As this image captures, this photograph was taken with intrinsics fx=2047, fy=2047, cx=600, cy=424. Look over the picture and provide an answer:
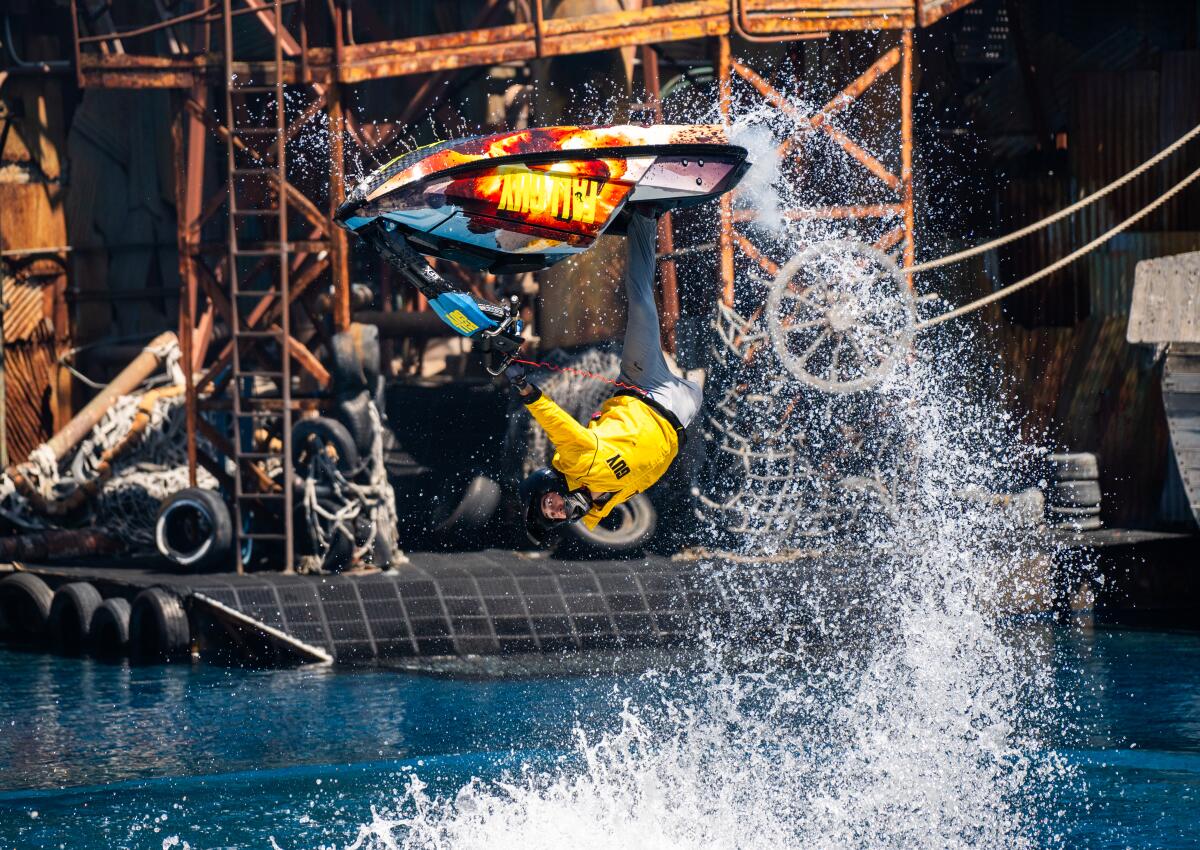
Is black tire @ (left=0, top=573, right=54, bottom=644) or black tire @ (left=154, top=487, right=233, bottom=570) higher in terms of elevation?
black tire @ (left=154, top=487, right=233, bottom=570)

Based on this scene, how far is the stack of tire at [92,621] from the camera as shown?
16641 mm

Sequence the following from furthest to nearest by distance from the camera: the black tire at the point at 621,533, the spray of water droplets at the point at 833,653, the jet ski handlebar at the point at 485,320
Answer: the black tire at the point at 621,533 → the spray of water droplets at the point at 833,653 → the jet ski handlebar at the point at 485,320

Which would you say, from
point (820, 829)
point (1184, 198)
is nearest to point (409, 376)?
point (1184, 198)

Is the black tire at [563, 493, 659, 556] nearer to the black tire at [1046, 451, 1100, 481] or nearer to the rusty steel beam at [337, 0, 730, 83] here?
the black tire at [1046, 451, 1100, 481]

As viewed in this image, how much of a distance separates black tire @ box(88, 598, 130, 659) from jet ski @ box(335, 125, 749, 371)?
7367mm

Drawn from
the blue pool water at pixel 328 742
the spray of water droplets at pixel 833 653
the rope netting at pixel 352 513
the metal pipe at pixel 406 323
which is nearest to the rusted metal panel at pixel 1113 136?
the spray of water droplets at pixel 833 653

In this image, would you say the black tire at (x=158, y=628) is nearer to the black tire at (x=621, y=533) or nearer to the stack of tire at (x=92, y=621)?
the stack of tire at (x=92, y=621)

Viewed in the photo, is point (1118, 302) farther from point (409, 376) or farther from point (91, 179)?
point (91, 179)

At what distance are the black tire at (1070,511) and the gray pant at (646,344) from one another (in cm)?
768

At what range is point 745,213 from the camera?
1744 centimetres

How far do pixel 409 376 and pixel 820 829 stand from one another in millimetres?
11244

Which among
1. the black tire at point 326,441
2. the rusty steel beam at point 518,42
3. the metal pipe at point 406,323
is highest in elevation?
the rusty steel beam at point 518,42

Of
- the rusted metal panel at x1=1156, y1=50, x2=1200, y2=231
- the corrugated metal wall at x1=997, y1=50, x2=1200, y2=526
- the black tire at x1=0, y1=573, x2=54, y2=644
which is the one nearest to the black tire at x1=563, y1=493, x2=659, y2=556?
the corrugated metal wall at x1=997, y1=50, x2=1200, y2=526

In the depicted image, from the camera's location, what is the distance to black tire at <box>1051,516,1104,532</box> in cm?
1786
